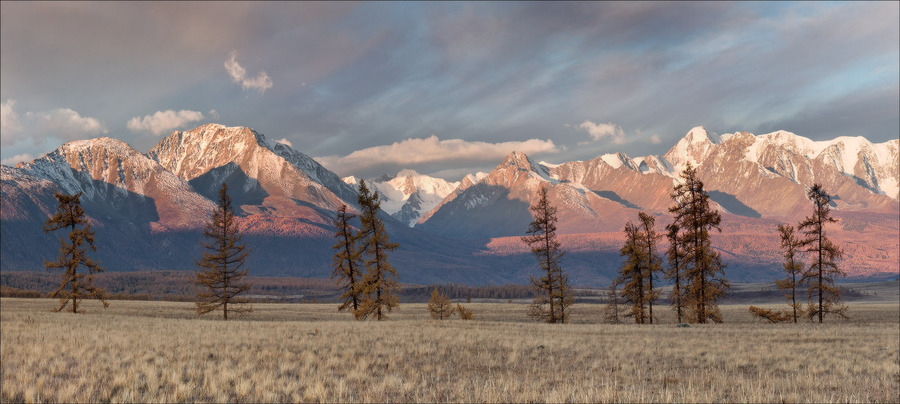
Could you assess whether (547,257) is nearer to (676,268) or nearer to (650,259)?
(650,259)

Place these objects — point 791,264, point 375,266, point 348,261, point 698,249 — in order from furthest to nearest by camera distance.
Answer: point 348,261 < point 791,264 < point 375,266 < point 698,249

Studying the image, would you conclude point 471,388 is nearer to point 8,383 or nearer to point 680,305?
point 8,383

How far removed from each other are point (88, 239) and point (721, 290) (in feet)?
168

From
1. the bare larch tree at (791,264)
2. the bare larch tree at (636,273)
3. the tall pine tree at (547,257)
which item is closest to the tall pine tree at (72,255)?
the tall pine tree at (547,257)

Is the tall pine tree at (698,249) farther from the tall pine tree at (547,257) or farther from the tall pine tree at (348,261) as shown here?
the tall pine tree at (348,261)

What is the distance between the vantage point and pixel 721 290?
139ft

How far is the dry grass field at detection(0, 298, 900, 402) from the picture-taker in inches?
449

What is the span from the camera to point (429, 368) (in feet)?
50.3

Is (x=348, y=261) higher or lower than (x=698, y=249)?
lower

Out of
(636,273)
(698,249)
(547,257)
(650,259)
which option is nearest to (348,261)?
(547,257)

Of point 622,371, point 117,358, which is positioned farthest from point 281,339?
point 622,371

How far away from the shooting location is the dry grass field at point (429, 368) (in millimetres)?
11414

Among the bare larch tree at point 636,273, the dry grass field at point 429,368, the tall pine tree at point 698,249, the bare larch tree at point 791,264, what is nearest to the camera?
the dry grass field at point 429,368

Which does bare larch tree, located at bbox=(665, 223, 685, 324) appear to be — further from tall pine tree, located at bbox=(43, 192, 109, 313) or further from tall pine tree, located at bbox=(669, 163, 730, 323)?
tall pine tree, located at bbox=(43, 192, 109, 313)
